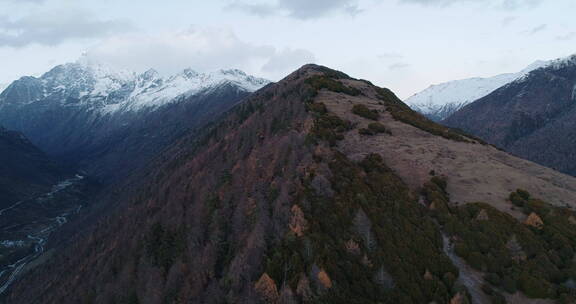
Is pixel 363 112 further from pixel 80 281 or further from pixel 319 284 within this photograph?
pixel 80 281

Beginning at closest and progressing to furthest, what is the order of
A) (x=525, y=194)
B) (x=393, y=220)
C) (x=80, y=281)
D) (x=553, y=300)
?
(x=553, y=300) → (x=393, y=220) → (x=525, y=194) → (x=80, y=281)

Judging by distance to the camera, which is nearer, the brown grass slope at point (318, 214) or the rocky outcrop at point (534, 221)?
the brown grass slope at point (318, 214)

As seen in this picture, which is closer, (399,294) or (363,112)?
(399,294)

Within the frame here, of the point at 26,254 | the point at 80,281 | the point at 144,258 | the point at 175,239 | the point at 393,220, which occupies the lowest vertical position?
the point at 26,254

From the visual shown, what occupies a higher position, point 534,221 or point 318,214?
point 534,221

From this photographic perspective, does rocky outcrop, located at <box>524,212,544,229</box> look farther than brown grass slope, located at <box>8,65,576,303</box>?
Yes

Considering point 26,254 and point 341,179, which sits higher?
point 341,179

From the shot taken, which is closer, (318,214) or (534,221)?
(534,221)

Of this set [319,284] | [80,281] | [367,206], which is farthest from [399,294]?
[80,281]
